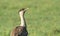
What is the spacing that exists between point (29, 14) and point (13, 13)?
1.87 feet

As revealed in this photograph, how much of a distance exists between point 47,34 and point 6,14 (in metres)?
3.45

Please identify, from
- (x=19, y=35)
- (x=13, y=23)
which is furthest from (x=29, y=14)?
(x=19, y=35)

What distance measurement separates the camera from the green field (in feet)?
32.4

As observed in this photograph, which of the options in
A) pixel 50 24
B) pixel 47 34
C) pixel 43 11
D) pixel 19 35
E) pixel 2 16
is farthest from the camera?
pixel 43 11

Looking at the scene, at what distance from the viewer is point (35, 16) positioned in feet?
40.4

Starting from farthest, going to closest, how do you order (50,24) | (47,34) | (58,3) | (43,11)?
(58,3)
(43,11)
(50,24)
(47,34)

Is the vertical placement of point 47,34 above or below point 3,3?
below

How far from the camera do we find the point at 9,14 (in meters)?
12.7

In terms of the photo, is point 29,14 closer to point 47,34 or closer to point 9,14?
point 9,14

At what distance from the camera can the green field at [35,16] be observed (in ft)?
32.4

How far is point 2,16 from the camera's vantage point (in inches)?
484

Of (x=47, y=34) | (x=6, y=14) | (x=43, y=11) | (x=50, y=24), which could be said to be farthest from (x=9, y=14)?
(x=47, y=34)

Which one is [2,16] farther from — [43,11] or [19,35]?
[19,35]

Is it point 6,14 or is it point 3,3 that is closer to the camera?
point 6,14
